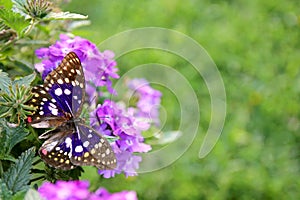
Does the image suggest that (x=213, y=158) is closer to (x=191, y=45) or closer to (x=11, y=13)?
(x=191, y=45)

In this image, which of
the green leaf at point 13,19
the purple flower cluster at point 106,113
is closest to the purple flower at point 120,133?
the purple flower cluster at point 106,113

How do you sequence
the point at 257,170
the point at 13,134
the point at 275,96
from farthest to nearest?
the point at 275,96, the point at 257,170, the point at 13,134

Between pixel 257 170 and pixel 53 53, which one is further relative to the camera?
pixel 257 170

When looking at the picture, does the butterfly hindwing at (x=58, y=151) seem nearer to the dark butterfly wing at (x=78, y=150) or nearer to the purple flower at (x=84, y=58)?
the dark butterfly wing at (x=78, y=150)

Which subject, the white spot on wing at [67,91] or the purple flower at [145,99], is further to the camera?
the purple flower at [145,99]

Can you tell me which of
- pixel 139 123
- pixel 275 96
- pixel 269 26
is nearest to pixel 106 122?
pixel 139 123

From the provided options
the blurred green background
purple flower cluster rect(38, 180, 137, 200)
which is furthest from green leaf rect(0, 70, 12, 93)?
the blurred green background

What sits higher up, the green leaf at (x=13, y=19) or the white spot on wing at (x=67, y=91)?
the green leaf at (x=13, y=19)

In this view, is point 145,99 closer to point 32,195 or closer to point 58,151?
point 58,151
